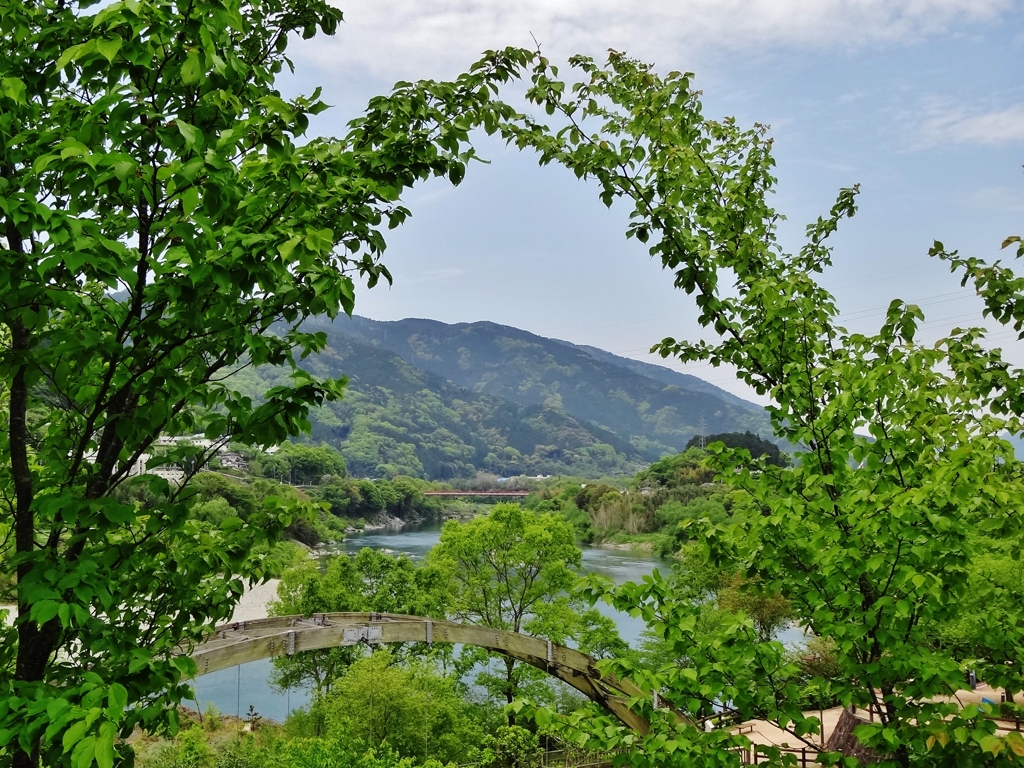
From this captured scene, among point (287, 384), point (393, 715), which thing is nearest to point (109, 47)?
point (287, 384)

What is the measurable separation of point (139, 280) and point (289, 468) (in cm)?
7566

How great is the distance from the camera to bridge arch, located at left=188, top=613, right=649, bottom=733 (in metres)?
11.8

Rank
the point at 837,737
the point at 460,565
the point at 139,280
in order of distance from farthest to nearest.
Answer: the point at 460,565 < the point at 837,737 < the point at 139,280

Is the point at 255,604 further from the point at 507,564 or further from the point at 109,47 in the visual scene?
the point at 109,47

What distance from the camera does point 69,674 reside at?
2.50 meters

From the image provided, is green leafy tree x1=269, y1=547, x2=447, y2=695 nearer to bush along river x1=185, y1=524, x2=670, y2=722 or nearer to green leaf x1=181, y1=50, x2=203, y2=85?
bush along river x1=185, y1=524, x2=670, y2=722

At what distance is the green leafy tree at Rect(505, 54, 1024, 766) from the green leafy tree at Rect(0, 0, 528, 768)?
1016 millimetres

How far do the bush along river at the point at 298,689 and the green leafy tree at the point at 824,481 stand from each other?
714 mm

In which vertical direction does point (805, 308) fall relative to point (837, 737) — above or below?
above

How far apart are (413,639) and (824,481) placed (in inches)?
451

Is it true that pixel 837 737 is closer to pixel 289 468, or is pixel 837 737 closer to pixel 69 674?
pixel 69 674

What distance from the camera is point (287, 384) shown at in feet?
9.46

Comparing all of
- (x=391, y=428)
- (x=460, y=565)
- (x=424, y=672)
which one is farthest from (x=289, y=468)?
(x=391, y=428)

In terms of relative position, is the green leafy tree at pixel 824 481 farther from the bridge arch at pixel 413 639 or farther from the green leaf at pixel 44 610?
the bridge arch at pixel 413 639
